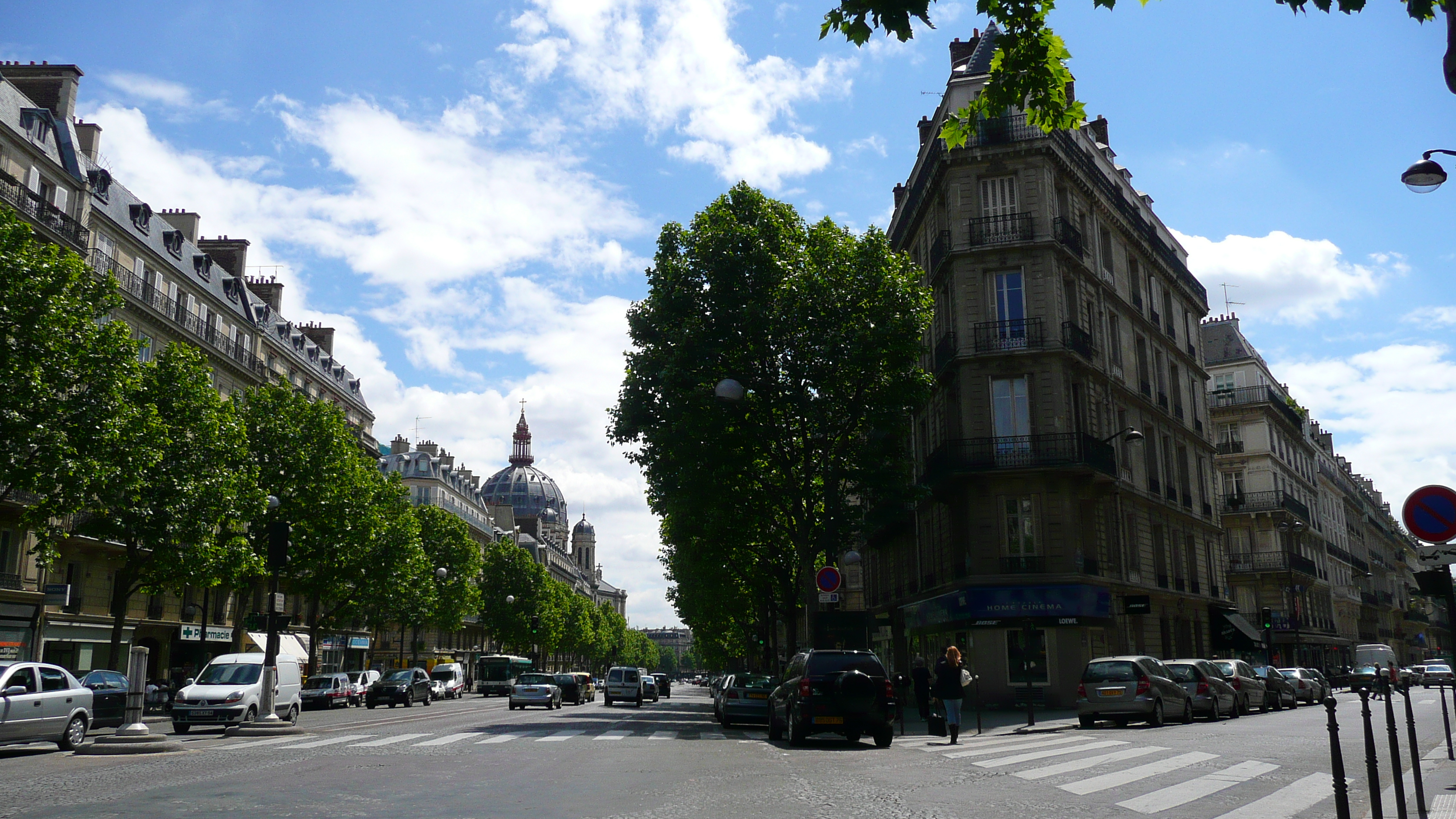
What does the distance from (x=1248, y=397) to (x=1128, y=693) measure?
45500 mm

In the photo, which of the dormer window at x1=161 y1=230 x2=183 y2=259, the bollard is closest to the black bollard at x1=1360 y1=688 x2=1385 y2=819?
the bollard

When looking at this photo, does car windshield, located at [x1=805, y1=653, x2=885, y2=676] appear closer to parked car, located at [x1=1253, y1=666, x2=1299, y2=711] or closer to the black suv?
the black suv

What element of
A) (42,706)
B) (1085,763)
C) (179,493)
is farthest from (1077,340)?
(42,706)

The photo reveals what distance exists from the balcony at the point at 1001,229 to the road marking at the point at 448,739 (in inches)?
865

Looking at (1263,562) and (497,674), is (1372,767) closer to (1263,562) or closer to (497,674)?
(1263,562)

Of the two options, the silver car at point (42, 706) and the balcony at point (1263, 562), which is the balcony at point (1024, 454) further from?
the balcony at point (1263, 562)

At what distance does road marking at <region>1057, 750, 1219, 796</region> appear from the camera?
1123 centimetres

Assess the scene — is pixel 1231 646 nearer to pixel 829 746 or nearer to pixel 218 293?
pixel 829 746

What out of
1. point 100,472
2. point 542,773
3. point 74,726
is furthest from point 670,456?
point 542,773

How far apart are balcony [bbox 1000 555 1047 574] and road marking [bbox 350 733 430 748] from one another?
18.5 metres

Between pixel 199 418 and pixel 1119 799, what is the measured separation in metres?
28.5

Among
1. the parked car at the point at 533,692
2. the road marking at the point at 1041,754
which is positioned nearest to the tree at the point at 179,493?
the parked car at the point at 533,692

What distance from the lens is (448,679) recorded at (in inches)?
2363

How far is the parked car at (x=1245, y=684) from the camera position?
91.4ft
